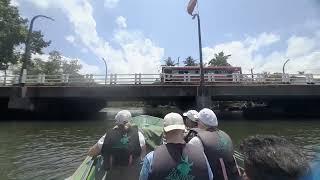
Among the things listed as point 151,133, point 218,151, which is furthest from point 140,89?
point 218,151

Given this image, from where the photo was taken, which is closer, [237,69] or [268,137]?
[268,137]

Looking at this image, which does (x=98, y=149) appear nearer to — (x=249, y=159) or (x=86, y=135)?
(x=249, y=159)

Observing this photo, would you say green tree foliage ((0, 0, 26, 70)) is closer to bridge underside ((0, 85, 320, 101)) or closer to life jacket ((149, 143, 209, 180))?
bridge underside ((0, 85, 320, 101))

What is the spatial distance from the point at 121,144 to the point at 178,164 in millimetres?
2332

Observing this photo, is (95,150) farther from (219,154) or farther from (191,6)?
(191,6)

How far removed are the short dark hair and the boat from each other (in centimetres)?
357

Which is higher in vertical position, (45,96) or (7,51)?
(7,51)

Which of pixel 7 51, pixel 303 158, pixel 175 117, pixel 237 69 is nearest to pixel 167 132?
pixel 175 117

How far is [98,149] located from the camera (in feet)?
18.5

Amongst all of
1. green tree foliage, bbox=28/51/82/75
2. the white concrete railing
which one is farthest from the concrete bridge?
green tree foliage, bbox=28/51/82/75

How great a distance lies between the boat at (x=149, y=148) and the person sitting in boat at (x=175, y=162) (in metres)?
2.52

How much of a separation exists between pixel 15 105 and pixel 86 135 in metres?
13.3

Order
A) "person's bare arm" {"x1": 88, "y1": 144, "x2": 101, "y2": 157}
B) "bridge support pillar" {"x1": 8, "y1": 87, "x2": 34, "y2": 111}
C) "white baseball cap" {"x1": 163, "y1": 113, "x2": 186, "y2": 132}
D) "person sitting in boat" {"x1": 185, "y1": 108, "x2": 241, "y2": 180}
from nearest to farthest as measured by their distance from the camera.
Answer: "white baseball cap" {"x1": 163, "y1": 113, "x2": 186, "y2": 132} < "person sitting in boat" {"x1": 185, "y1": 108, "x2": 241, "y2": 180} < "person's bare arm" {"x1": 88, "y1": 144, "x2": 101, "y2": 157} < "bridge support pillar" {"x1": 8, "y1": 87, "x2": 34, "y2": 111}

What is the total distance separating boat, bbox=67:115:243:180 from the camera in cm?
621
